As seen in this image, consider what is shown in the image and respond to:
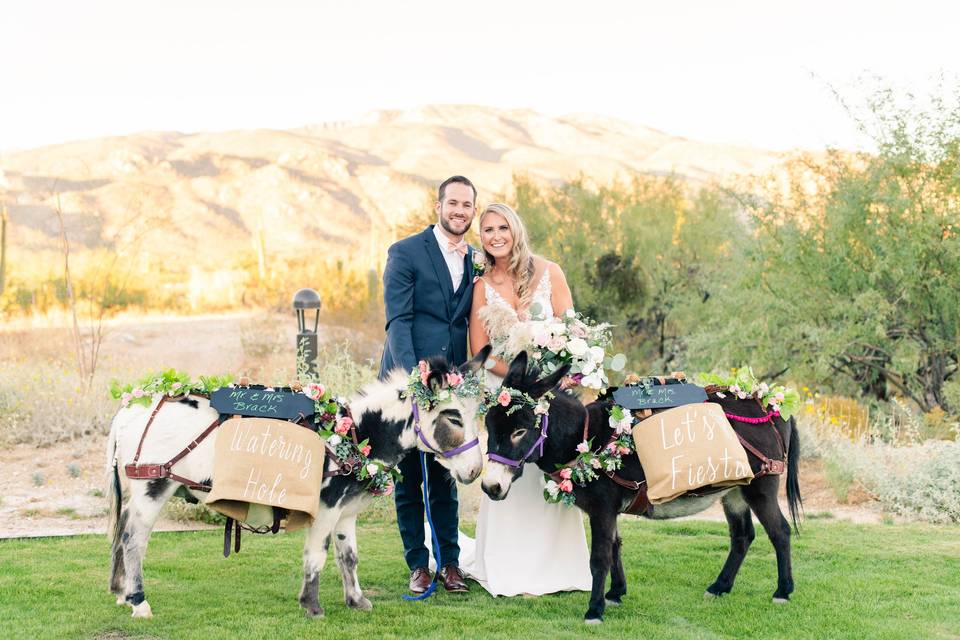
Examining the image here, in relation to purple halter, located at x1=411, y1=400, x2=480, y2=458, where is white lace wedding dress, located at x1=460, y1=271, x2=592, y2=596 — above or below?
below

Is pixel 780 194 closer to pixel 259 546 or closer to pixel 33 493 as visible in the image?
pixel 259 546

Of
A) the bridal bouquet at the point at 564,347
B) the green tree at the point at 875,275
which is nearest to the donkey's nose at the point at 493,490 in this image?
the bridal bouquet at the point at 564,347

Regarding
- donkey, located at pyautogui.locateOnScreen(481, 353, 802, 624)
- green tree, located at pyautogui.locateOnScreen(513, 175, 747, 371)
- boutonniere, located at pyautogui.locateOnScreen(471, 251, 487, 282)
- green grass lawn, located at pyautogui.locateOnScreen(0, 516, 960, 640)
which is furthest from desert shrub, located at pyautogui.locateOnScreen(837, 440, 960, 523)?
green tree, located at pyautogui.locateOnScreen(513, 175, 747, 371)

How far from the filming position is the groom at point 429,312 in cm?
554

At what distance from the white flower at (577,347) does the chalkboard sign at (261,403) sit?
5.14 ft

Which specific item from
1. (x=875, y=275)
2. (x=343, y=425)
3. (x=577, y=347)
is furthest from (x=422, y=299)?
(x=875, y=275)

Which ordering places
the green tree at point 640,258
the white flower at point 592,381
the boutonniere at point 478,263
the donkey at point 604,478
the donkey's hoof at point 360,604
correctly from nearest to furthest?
the donkey at point 604,478 < the white flower at point 592,381 < the donkey's hoof at point 360,604 < the boutonniere at point 478,263 < the green tree at point 640,258

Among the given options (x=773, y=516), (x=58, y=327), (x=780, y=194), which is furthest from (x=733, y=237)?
(x=58, y=327)

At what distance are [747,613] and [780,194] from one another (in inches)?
364

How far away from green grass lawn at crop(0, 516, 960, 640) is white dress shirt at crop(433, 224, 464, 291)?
6.81 ft

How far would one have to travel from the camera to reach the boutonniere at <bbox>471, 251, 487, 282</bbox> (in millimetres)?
5688

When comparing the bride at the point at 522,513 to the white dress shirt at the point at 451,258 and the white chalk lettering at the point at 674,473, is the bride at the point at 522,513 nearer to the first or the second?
the white dress shirt at the point at 451,258

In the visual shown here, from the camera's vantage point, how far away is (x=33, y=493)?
9.19m

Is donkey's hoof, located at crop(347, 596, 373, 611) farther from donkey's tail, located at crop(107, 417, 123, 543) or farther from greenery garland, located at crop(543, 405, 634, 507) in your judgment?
donkey's tail, located at crop(107, 417, 123, 543)
